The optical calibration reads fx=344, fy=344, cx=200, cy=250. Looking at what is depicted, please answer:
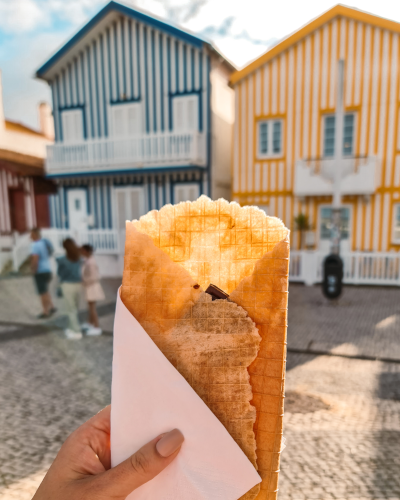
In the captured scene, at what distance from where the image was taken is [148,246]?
1.30m

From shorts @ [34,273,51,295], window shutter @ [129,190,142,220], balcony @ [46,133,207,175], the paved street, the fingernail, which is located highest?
balcony @ [46,133,207,175]

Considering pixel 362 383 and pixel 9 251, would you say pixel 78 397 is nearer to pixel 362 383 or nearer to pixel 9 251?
pixel 362 383

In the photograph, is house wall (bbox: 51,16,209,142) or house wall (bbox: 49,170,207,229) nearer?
house wall (bbox: 51,16,209,142)

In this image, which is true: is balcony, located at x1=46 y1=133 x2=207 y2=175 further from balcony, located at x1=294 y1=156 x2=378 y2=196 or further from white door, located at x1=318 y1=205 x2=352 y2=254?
white door, located at x1=318 y1=205 x2=352 y2=254

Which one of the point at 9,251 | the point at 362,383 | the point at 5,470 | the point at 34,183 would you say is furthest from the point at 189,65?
the point at 5,470

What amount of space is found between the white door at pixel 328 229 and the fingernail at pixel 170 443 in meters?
13.4

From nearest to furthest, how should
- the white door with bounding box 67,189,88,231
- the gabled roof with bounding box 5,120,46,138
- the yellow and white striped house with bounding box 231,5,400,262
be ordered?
the yellow and white striped house with bounding box 231,5,400,262, the white door with bounding box 67,189,88,231, the gabled roof with bounding box 5,120,46,138

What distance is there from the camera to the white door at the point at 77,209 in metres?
16.4

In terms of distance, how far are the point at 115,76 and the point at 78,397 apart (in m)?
14.6

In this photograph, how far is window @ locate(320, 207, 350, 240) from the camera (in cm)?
1369

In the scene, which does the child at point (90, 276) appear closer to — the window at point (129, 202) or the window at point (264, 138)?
the window at point (129, 202)

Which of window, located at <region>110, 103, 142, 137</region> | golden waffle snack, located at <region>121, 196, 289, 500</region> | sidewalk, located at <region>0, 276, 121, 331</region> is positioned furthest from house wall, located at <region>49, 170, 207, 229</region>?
golden waffle snack, located at <region>121, 196, 289, 500</region>

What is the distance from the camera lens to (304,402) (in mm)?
4297

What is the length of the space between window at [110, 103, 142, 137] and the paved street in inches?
403
